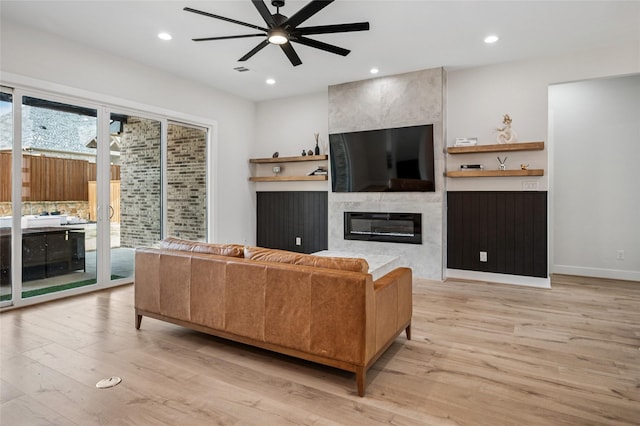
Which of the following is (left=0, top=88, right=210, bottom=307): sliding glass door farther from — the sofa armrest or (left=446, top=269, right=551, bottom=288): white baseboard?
(left=446, top=269, right=551, bottom=288): white baseboard

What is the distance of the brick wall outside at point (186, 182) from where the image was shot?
5.57 meters

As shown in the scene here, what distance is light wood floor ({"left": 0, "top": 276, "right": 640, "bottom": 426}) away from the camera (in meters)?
1.98

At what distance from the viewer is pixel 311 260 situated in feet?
7.94

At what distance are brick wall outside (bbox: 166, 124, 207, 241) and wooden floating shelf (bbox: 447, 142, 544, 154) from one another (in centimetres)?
396

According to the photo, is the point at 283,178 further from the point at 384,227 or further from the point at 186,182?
the point at 384,227

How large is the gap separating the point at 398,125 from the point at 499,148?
142cm

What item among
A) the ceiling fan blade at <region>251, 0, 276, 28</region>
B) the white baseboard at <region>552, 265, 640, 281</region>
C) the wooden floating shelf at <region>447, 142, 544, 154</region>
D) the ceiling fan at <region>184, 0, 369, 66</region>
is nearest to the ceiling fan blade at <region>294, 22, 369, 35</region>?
the ceiling fan at <region>184, 0, 369, 66</region>

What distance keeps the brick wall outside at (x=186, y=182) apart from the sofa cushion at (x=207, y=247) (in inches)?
98.0

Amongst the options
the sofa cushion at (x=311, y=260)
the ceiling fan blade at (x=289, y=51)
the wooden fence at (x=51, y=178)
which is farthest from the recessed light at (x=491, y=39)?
the wooden fence at (x=51, y=178)

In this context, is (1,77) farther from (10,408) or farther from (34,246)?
(10,408)

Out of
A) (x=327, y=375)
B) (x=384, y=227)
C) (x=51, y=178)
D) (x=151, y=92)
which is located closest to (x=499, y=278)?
(x=384, y=227)

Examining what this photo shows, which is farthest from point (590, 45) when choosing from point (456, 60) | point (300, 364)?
point (300, 364)

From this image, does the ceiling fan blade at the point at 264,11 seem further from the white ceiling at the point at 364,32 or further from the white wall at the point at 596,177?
the white wall at the point at 596,177

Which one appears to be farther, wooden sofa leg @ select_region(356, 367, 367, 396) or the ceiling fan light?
the ceiling fan light
